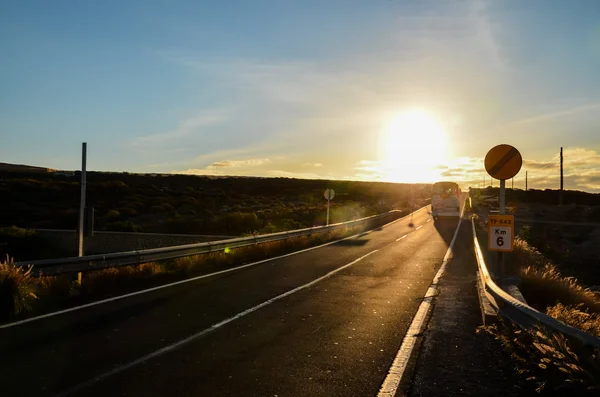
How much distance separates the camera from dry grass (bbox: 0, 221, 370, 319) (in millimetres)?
8508

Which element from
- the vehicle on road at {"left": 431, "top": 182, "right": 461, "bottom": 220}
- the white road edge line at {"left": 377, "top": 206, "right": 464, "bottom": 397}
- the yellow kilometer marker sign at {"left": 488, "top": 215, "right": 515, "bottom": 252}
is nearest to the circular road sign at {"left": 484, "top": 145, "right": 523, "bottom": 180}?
the yellow kilometer marker sign at {"left": 488, "top": 215, "right": 515, "bottom": 252}

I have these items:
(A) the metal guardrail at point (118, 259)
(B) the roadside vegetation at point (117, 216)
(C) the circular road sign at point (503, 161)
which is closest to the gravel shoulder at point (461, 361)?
(C) the circular road sign at point (503, 161)

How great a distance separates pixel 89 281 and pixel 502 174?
843 cm

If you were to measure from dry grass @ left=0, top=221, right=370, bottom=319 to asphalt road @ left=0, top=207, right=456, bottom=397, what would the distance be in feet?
3.14

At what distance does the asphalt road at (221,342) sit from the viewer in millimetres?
5191

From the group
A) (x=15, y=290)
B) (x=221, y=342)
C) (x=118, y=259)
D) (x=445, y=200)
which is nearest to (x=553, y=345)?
(x=221, y=342)

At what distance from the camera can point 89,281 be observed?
10789mm

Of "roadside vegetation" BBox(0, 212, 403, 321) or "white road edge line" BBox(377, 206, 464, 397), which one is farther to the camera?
"roadside vegetation" BBox(0, 212, 403, 321)

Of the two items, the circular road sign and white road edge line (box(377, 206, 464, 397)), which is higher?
the circular road sign

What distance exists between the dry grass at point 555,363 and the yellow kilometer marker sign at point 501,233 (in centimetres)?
277

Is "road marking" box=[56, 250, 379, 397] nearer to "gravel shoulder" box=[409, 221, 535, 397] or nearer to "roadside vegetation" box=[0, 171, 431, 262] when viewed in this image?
"gravel shoulder" box=[409, 221, 535, 397]

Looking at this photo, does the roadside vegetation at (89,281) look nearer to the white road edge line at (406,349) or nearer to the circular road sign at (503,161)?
the white road edge line at (406,349)

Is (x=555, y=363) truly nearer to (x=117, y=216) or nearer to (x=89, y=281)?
(x=89, y=281)

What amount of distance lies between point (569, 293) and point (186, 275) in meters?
8.61
